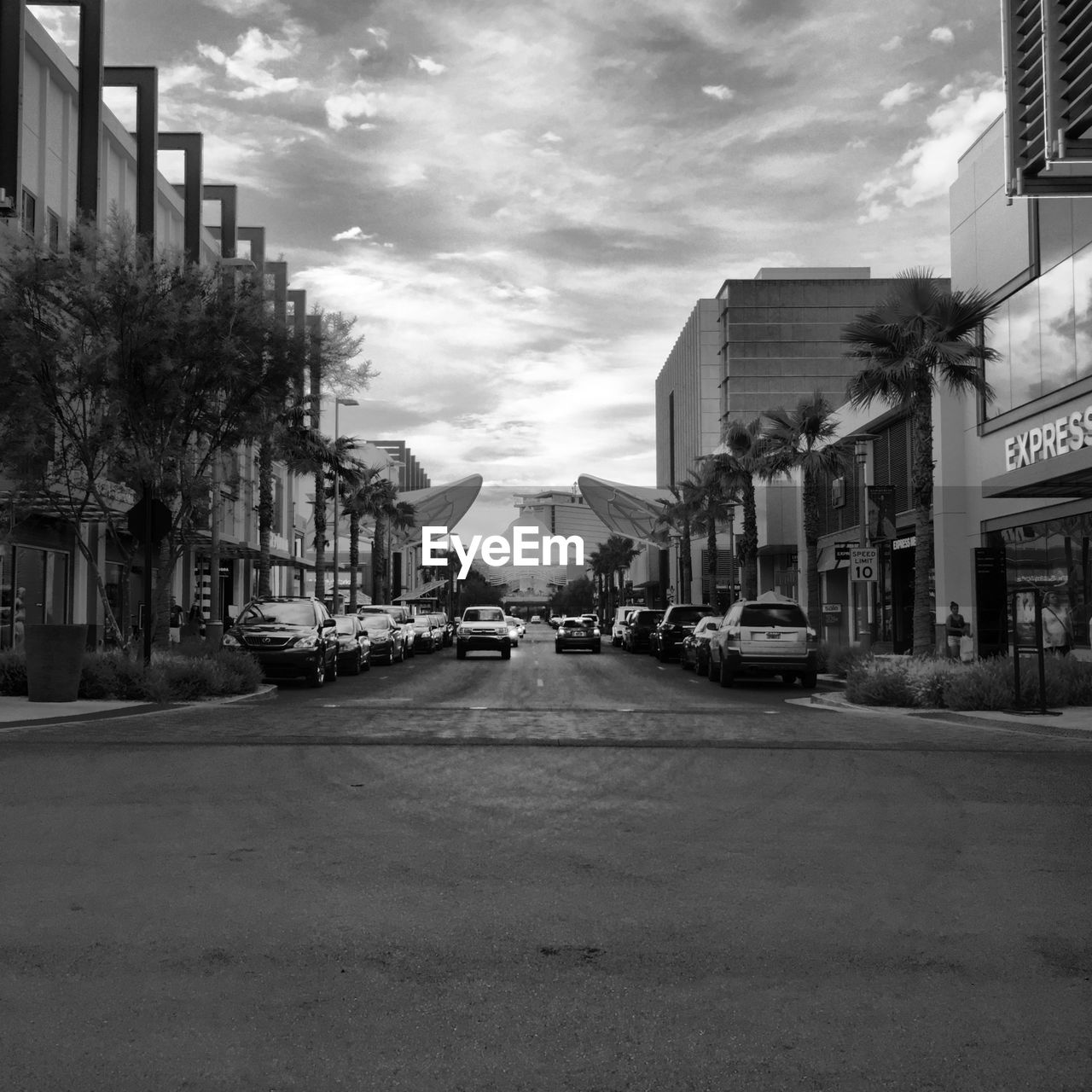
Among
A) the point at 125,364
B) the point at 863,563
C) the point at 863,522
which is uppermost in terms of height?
the point at 125,364

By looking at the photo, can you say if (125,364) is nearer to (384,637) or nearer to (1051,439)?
(384,637)

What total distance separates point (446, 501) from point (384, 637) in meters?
120

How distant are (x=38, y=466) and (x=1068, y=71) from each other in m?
17.4

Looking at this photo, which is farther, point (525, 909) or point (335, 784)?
point (335, 784)

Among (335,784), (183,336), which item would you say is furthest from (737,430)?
(335,784)

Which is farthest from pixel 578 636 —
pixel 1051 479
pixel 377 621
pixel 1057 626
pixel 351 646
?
pixel 1051 479

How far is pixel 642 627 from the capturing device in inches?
1945

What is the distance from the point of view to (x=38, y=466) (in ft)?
73.5

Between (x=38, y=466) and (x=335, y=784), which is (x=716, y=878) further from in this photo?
(x=38, y=466)

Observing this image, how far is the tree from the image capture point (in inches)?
824

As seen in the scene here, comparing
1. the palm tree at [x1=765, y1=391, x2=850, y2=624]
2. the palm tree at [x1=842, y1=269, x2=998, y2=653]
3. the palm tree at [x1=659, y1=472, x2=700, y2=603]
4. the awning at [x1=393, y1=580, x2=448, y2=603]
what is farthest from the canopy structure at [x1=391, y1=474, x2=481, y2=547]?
the palm tree at [x1=842, y1=269, x2=998, y2=653]

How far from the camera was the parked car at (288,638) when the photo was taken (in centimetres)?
2559

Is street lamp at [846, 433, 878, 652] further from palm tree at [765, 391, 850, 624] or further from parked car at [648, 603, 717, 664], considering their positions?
parked car at [648, 603, 717, 664]

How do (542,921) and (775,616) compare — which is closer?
(542,921)
